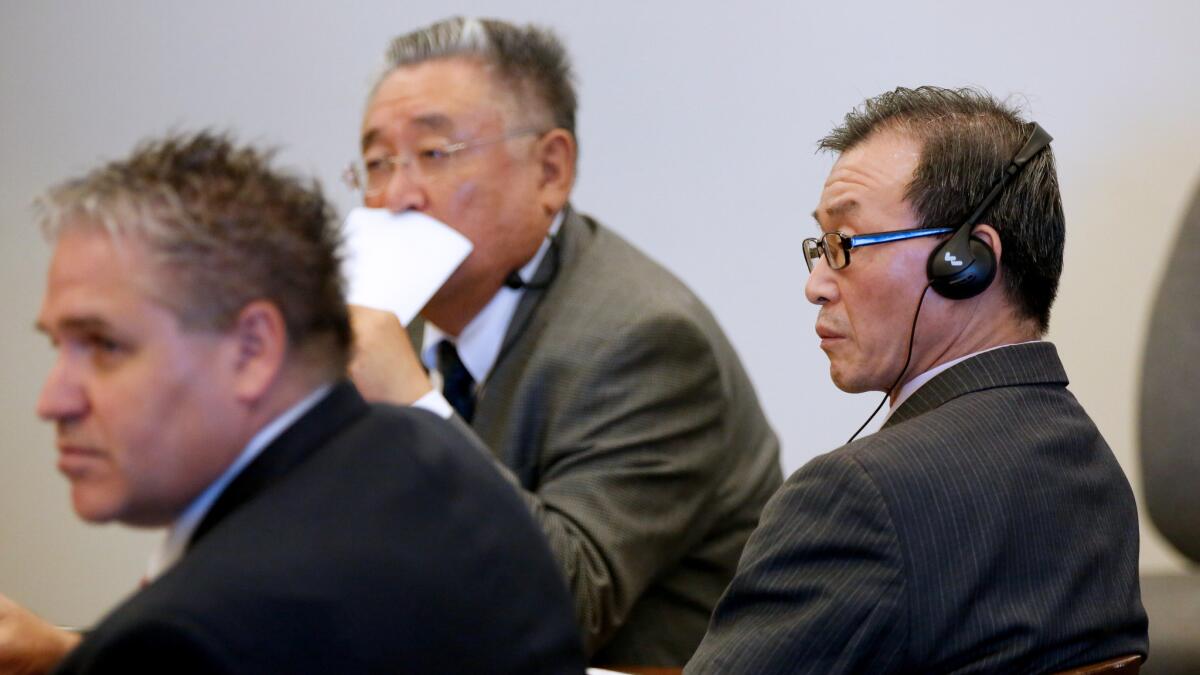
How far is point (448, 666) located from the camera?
0.82 m

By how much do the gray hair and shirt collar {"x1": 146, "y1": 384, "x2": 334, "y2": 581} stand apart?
3 cm

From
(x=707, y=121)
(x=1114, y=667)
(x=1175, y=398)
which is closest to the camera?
(x=1114, y=667)

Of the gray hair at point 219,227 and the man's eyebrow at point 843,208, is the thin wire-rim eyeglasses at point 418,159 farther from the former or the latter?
the gray hair at point 219,227

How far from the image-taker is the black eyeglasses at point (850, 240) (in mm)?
1379

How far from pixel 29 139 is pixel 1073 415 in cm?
258

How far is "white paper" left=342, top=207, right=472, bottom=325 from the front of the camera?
1.70 metres

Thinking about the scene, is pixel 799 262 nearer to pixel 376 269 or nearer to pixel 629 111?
pixel 629 111

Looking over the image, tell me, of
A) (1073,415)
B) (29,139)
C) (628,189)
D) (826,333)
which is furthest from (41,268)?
(1073,415)

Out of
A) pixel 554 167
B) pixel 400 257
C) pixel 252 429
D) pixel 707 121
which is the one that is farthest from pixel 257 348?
pixel 707 121

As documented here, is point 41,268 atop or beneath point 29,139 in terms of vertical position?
beneath

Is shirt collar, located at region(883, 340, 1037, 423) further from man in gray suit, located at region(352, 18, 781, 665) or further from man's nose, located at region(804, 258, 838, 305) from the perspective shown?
man in gray suit, located at region(352, 18, 781, 665)

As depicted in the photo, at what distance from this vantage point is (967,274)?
4.37 feet

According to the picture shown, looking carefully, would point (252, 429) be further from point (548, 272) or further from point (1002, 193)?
point (548, 272)

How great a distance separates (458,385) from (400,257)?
0.85ft
